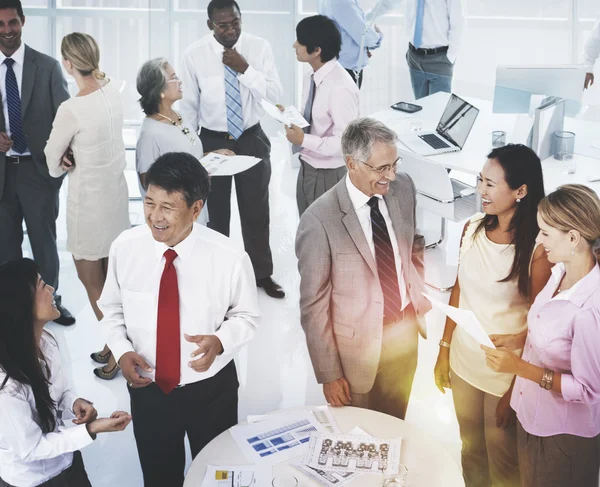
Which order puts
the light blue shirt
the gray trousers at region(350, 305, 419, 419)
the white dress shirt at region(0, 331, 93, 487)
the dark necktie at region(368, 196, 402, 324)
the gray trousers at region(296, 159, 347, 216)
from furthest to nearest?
the light blue shirt < the gray trousers at region(296, 159, 347, 216) < the gray trousers at region(350, 305, 419, 419) < the dark necktie at region(368, 196, 402, 324) < the white dress shirt at region(0, 331, 93, 487)

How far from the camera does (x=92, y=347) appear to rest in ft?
15.1

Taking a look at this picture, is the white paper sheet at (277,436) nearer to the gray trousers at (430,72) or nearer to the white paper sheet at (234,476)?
the white paper sheet at (234,476)

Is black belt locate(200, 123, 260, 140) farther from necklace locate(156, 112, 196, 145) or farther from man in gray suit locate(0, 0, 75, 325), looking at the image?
man in gray suit locate(0, 0, 75, 325)

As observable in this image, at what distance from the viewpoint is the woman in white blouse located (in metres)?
4.13

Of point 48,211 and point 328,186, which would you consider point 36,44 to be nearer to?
point 48,211

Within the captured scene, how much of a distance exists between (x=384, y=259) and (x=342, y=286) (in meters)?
0.20

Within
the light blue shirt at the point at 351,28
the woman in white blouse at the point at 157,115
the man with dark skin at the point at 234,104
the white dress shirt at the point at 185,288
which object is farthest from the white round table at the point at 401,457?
the light blue shirt at the point at 351,28

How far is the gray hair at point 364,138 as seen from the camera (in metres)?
2.91

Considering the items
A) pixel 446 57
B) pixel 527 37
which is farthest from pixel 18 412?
pixel 527 37

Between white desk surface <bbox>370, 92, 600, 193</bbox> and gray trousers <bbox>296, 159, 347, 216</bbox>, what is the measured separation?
2.05 feet

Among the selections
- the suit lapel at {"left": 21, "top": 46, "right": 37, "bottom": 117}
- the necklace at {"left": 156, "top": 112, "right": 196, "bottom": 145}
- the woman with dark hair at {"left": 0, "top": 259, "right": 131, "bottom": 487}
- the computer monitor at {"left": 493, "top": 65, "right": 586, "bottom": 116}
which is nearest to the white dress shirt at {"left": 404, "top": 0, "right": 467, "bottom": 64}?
the computer monitor at {"left": 493, "top": 65, "right": 586, "bottom": 116}

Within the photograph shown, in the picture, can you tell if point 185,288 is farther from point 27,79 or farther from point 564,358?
point 27,79

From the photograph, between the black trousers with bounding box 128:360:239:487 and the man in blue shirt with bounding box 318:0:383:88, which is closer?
the black trousers with bounding box 128:360:239:487

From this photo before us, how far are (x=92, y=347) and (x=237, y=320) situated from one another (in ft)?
6.90
